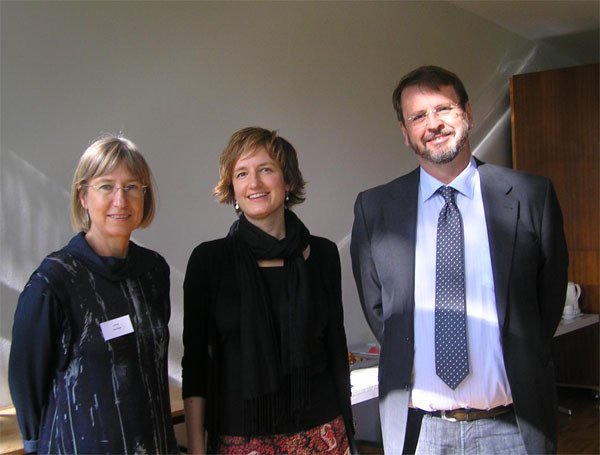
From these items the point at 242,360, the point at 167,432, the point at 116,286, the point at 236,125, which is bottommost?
the point at 167,432

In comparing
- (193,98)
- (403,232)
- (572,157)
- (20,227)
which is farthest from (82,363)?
(572,157)

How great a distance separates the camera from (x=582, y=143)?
632 cm

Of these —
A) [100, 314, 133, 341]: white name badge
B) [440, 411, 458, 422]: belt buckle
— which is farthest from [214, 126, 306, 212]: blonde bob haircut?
[440, 411, 458, 422]: belt buckle

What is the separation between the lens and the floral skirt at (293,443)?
1.92 meters

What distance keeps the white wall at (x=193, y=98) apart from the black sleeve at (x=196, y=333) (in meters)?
1.30

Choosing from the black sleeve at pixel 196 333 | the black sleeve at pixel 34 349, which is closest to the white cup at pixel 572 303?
the black sleeve at pixel 196 333

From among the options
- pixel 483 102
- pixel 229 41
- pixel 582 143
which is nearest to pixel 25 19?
pixel 229 41

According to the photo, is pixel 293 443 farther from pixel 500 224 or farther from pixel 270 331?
pixel 500 224

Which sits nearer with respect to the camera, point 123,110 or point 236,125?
point 123,110

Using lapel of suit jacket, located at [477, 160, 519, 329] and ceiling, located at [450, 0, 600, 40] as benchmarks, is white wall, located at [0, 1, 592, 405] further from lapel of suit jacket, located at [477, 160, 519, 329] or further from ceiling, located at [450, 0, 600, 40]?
lapel of suit jacket, located at [477, 160, 519, 329]

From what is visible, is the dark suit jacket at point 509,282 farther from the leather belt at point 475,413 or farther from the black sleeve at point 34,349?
the black sleeve at point 34,349

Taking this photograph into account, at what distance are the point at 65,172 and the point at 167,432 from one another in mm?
1667

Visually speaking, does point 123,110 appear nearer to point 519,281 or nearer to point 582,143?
point 519,281

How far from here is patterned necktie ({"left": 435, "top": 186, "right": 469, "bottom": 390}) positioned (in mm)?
1928
